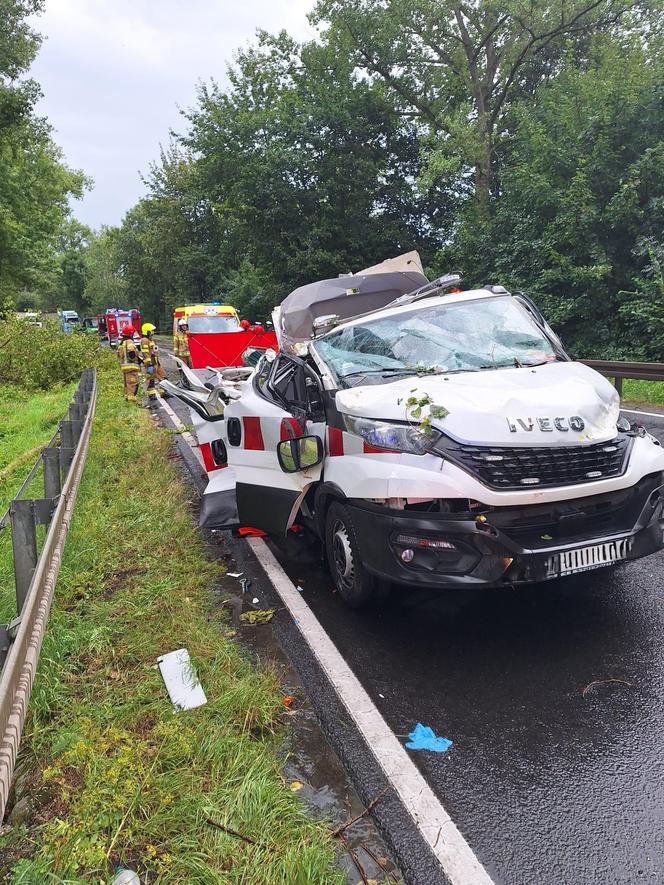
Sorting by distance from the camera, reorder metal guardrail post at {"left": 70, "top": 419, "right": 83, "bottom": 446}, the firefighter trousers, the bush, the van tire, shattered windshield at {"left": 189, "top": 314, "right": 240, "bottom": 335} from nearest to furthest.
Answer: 1. the van tire
2. metal guardrail post at {"left": 70, "top": 419, "right": 83, "bottom": 446}
3. the firefighter trousers
4. the bush
5. shattered windshield at {"left": 189, "top": 314, "right": 240, "bottom": 335}

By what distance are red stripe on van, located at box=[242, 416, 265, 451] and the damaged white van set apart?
19mm

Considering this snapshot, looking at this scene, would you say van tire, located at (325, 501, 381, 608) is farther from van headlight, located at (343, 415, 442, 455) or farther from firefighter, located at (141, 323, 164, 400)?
firefighter, located at (141, 323, 164, 400)

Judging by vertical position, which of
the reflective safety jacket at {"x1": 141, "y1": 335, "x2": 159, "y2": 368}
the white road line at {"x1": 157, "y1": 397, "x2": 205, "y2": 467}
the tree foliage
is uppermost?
the tree foliage

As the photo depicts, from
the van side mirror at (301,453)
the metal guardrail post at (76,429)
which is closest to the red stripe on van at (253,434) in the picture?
the van side mirror at (301,453)

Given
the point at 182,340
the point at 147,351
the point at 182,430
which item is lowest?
the point at 182,430

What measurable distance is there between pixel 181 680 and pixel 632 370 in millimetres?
9847

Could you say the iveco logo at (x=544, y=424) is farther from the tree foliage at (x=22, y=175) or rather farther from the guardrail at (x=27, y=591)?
the tree foliage at (x=22, y=175)

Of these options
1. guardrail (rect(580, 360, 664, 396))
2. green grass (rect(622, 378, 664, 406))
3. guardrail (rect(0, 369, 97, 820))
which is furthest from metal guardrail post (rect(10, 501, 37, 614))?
green grass (rect(622, 378, 664, 406))

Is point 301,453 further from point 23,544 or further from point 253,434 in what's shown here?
point 23,544

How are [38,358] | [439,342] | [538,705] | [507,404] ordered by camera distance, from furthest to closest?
[38,358] < [439,342] < [507,404] < [538,705]

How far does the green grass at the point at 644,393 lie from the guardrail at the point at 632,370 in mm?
569

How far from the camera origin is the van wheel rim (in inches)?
153

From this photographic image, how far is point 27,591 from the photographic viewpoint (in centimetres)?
296

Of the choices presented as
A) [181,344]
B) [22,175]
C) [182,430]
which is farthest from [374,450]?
[22,175]
